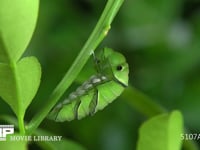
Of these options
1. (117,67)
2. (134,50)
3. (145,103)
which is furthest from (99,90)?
(134,50)

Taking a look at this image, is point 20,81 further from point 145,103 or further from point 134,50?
point 134,50

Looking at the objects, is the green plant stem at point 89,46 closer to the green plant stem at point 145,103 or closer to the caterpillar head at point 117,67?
the caterpillar head at point 117,67

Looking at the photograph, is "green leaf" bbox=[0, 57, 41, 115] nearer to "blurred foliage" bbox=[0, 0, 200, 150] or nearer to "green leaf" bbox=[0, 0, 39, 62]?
"green leaf" bbox=[0, 0, 39, 62]

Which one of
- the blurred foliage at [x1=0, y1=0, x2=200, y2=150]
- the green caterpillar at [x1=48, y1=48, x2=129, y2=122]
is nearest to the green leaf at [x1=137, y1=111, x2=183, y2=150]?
the green caterpillar at [x1=48, y1=48, x2=129, y2=122]

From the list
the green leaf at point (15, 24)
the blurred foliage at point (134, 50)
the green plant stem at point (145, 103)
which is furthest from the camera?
the blurred foliage at point (134, 50)

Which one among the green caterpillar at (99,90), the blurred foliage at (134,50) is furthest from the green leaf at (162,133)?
the blurred foliage at (134,50)

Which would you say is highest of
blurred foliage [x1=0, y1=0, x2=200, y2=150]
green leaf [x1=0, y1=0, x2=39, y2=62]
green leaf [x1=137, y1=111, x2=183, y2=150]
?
blurred foliage [x1=0, y1=0, x2=200, y2=150]
